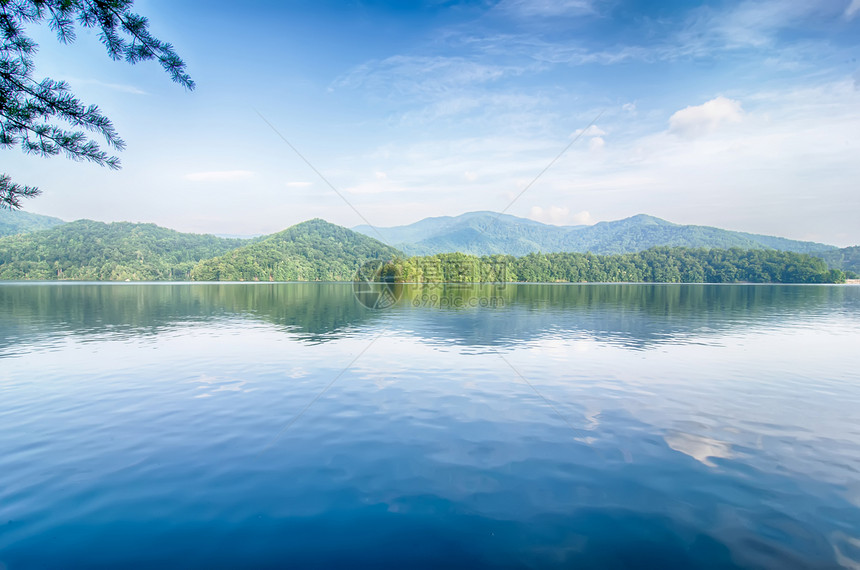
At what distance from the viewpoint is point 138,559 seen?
241 inches

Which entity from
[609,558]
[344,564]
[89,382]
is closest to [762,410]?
[609,558]

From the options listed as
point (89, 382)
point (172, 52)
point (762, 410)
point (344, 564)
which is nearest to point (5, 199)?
point (172, 52)

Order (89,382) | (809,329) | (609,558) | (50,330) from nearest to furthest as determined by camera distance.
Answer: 1. (609,558)
2. (89,382)
3. (50,330)
4. (809,329)

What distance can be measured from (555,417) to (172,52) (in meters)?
12.1

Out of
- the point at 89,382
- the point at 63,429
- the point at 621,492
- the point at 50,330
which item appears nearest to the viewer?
the point at 621,492

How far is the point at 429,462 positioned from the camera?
31.1 ft

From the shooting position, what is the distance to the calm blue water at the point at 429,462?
6.49 metres

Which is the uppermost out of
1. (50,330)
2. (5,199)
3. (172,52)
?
(172,52)

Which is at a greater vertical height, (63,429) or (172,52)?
(172,52)

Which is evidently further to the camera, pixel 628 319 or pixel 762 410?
pixel 628 319

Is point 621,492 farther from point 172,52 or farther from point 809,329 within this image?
point 809,329

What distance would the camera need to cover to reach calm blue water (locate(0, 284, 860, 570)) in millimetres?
6488

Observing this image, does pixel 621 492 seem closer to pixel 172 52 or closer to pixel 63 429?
pixel 172 52

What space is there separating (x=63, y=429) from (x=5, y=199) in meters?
8.92
